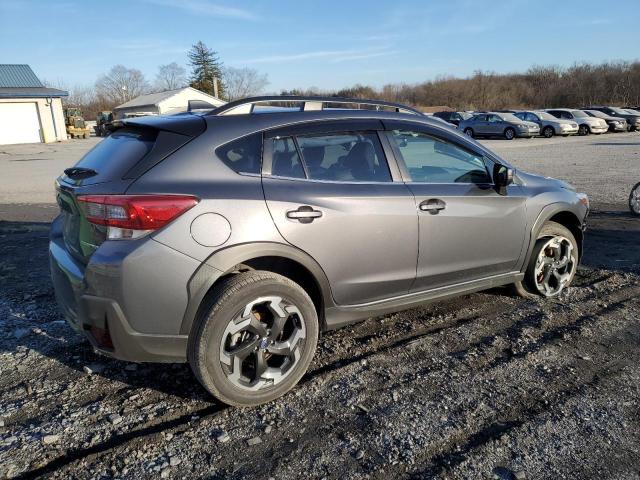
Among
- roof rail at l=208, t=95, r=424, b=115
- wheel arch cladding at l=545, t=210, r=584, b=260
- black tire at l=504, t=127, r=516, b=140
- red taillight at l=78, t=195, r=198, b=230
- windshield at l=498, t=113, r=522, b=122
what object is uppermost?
roof rail at l=208, t=95, r=424, b=115

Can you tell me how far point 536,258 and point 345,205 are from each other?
2211 millimetres

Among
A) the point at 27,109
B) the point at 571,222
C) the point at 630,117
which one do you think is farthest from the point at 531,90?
the point at 571,222

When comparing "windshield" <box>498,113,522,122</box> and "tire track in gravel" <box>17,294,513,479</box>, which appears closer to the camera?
"tire track in gravel" <box>17,294,513,479</box>

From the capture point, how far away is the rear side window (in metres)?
2.91

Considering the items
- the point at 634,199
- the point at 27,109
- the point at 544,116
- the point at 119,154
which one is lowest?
the point at 634,199

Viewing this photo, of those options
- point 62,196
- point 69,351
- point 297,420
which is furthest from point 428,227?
point 69,351

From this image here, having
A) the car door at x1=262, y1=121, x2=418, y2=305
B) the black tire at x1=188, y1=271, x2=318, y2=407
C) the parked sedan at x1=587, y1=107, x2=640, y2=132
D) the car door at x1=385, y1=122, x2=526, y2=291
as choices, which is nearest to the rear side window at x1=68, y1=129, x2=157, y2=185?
Result: the car door at x1=262, y1=121, x2=418, y2=305

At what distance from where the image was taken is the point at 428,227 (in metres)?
3.62

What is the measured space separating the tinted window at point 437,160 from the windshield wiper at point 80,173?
6.73ft

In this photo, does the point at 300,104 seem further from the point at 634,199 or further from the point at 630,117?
the point at 630,117

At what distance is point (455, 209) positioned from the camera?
376 centimetres

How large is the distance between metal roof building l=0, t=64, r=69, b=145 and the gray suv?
3717 centimetres

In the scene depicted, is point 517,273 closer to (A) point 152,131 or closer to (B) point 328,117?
(B) point 328,117

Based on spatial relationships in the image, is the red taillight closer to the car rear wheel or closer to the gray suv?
the gray suv
